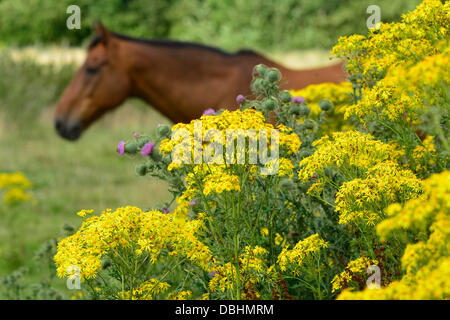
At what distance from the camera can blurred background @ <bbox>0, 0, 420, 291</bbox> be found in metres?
7.34

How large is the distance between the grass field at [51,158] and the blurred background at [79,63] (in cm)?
2

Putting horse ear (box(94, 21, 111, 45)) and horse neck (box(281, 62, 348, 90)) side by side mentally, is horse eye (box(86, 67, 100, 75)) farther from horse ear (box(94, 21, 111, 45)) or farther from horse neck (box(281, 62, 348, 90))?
horse neck (box(281, 62, 348, 90))

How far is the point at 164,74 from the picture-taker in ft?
19.6

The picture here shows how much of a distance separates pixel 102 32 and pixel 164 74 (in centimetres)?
75

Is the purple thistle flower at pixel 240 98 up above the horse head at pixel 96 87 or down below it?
below

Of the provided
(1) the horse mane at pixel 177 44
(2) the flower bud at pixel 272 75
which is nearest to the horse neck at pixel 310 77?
(1) the horse mane at pixel 177 44

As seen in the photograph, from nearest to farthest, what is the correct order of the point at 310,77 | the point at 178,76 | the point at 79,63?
the point at 310,77 < the point at 178,76 < the point at 79,63

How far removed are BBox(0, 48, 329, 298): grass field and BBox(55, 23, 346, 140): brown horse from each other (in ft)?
2.93

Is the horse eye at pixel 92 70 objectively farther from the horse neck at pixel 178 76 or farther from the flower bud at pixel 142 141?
the flower bud at pixel 142 141

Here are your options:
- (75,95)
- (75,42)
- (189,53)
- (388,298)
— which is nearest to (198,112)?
(189,53)

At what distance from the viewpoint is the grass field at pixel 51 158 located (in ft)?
21.7

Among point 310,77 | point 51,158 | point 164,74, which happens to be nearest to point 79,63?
point 51,158

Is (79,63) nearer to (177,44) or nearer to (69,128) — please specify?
(69,128)

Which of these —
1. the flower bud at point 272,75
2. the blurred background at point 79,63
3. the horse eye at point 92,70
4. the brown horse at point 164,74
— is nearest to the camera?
the flower bud at point 272,75
